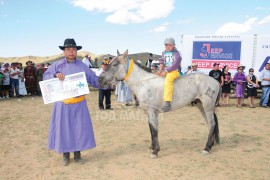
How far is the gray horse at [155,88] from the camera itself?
18.3ft

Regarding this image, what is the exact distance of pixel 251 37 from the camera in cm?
1377

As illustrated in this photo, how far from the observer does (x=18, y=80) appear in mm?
15102

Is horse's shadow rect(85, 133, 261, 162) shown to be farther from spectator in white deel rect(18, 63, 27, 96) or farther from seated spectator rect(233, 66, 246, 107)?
spectator in white deel rect(18, 63, 27, 96)

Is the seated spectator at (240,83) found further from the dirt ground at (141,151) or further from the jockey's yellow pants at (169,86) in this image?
the jockey's yellow pants at (169,86)

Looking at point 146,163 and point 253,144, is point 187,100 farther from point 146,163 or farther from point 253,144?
point 253,144

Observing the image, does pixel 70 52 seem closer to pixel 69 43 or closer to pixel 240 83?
pixel 69 43

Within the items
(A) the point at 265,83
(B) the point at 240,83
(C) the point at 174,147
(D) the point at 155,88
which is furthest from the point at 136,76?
(A) the point at 265,83

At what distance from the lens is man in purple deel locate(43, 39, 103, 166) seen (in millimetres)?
5052

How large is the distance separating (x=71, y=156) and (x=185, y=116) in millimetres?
5516

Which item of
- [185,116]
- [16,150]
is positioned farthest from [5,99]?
[185,116]

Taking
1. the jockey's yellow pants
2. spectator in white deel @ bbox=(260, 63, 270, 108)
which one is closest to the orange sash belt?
the jockey's yellow pants

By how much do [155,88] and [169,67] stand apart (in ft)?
1.87

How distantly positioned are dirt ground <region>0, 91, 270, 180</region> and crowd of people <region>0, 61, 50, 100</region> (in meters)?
5.31

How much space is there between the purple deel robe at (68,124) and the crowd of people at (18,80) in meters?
10.8
